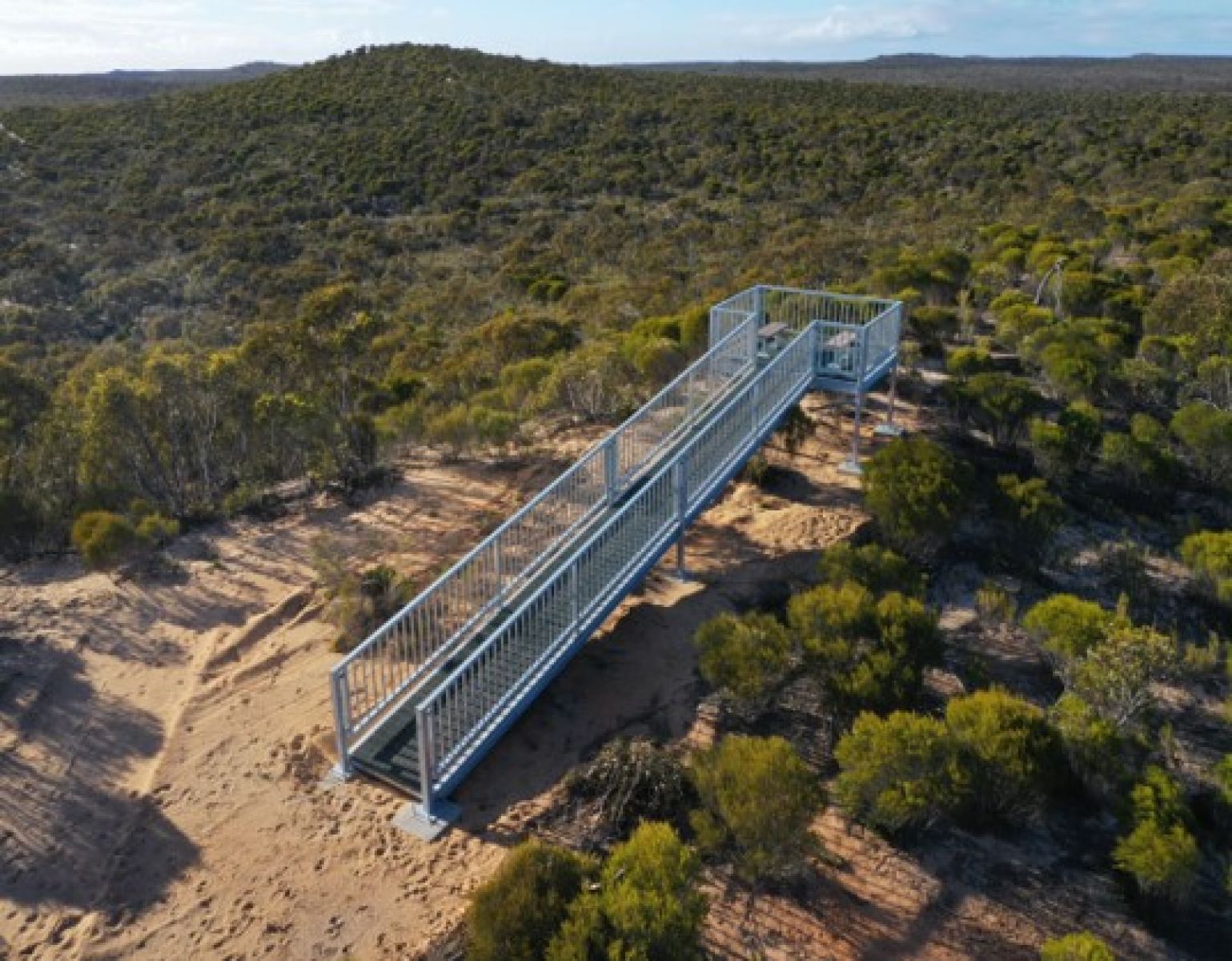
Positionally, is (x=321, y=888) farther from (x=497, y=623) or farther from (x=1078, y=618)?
(x=1078, y=618)

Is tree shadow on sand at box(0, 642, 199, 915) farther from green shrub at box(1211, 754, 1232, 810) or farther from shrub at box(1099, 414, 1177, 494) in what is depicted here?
shrub at box(1099, 414, 1177, 494)

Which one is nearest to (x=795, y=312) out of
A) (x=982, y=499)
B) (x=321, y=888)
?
(x=982, y=499)

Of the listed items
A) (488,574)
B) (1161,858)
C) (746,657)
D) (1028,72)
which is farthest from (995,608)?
(1028,72)

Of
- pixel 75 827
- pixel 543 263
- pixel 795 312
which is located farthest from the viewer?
pixel 543 263

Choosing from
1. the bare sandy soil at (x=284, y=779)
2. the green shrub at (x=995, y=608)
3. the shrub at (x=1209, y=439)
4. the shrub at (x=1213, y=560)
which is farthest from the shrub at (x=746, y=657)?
the shrub at (x=1209, y=439)

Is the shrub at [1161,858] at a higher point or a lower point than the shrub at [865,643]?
lower

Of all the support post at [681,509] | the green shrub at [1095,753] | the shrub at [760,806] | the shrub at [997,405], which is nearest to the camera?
the shrub at [760,806]

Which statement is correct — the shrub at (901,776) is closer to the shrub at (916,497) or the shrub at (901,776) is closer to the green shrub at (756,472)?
the shrub at (916,497)
